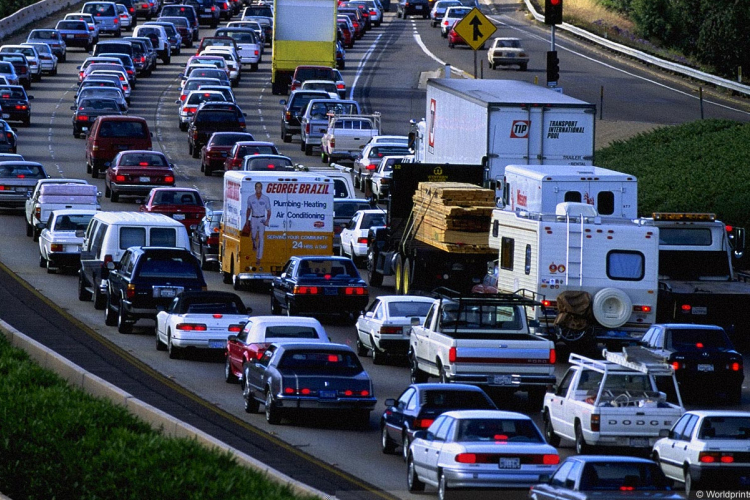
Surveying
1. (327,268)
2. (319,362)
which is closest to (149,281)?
(327,268)

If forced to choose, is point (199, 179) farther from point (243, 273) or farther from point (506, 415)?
point (506, 415)

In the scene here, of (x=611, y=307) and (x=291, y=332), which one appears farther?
(x=611, y=307)

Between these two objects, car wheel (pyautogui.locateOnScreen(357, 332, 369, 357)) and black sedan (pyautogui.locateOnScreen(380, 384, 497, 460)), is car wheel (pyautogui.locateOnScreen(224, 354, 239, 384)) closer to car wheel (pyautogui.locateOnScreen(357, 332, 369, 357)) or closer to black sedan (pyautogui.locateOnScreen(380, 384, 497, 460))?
car wheel (pyautogui.locateOnScreen(357, 332, 369, 357))

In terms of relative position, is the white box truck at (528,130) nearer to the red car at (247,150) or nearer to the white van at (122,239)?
the white van at (122,239)

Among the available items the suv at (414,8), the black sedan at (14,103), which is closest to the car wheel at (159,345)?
the black sedan at (14,103)

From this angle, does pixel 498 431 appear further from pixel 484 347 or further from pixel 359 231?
pixel 359 231

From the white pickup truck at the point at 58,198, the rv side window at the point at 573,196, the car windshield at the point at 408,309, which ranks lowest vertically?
the car windshield at the point at 408,309

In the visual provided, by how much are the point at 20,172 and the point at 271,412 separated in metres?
24.7

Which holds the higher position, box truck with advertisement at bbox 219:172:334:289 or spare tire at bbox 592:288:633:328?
box truck with advertisement at bbox 219:172:334:289

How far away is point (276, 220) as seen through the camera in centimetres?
3469

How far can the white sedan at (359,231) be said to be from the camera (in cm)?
3856

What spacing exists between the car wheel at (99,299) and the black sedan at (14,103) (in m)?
28.6

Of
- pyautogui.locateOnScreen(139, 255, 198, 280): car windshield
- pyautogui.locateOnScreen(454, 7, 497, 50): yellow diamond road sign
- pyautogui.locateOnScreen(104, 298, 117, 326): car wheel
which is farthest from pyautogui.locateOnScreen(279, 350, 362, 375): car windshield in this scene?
pyautogui.locateOnScreen(454, 7, 497, 50): yellow diamond road sign

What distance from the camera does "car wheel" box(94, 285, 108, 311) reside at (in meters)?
33.0
